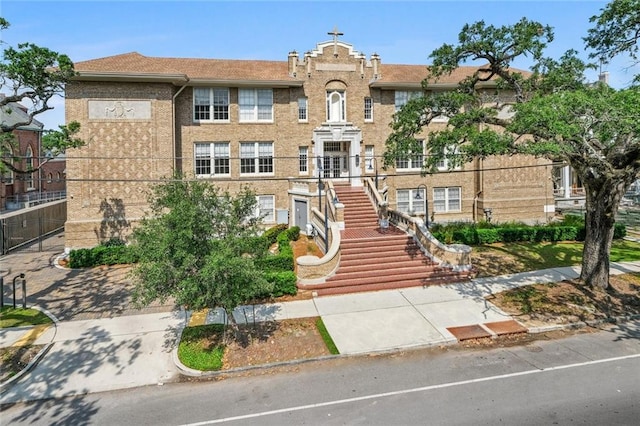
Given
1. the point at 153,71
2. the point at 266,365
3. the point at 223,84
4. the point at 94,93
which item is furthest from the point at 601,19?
the point at 94,93

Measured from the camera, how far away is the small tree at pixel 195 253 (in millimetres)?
10641

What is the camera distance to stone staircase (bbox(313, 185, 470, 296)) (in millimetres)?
16828

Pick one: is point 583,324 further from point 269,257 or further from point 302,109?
point 302,109

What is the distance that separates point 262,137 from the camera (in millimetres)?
26594

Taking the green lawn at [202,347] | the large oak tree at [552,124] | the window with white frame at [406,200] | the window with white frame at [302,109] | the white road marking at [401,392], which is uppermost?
the window with white frame at [302,109]

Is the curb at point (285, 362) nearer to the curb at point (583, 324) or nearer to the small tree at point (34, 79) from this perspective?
the curb at point (583, 324)

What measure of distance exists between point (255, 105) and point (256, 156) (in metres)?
3.35

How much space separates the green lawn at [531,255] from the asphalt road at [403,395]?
25.2 feet

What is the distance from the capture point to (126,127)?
23.6 m

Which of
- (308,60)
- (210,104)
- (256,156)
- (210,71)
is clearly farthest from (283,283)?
(210,71)

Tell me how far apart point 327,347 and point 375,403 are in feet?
10.1

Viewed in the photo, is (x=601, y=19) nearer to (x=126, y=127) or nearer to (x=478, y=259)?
(x=478, y=259)

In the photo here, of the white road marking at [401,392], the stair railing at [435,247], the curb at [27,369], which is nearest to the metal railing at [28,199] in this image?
the curb at [27,369]

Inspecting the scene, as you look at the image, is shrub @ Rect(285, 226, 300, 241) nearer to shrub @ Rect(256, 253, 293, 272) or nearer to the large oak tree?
shrub @ Rect(256, 253, 293, 272)
